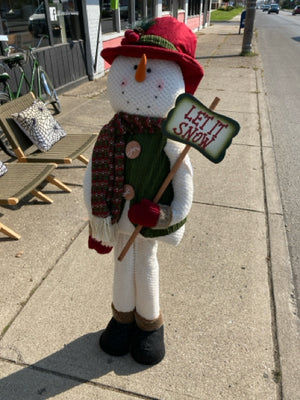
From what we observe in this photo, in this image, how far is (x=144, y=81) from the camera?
158cm

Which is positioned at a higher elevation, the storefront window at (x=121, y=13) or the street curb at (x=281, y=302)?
the storefront window at (x=121, y=13)

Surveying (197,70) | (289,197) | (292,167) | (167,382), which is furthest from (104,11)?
(167,382)

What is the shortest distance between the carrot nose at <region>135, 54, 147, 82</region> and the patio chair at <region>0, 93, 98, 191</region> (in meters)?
2.20

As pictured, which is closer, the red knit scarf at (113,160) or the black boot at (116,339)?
the red knit scarf at (113,160)

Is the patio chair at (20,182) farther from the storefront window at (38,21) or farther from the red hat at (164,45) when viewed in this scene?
the storefront window at (38,21)

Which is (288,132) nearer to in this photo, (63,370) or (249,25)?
(63,370)

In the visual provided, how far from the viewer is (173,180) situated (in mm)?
1688

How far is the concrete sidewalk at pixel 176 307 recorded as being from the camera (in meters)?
1.92

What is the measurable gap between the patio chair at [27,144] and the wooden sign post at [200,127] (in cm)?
230

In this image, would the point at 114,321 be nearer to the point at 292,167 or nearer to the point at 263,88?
the point at 292,167

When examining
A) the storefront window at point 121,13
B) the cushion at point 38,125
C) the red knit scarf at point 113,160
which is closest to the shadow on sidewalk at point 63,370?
the red knit scarf at point 113,160

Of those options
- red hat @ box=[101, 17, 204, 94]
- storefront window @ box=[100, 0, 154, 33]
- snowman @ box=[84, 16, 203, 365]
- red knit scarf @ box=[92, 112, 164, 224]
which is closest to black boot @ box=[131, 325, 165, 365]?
snowman @ box=[84, 16, 203, 365]

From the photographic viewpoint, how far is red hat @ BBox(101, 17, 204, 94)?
5.05 feet

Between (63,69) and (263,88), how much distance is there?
16.3ft
